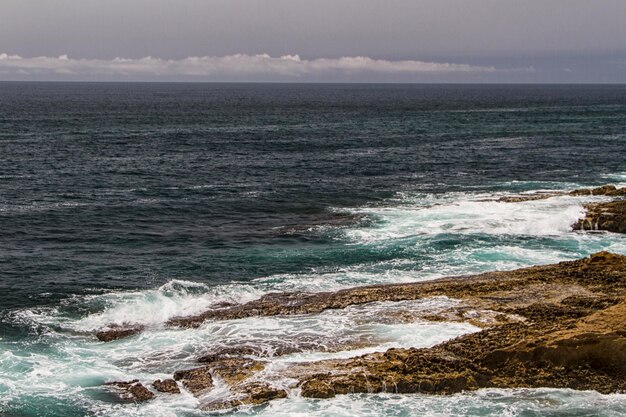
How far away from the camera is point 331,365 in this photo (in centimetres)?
3112

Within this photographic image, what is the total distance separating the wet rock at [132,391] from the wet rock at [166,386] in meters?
0.40

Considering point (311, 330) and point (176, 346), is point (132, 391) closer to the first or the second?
point (176, 346)

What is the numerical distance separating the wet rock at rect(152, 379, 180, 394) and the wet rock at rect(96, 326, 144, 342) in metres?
6.62

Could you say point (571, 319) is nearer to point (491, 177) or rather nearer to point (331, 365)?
point (331, 365)

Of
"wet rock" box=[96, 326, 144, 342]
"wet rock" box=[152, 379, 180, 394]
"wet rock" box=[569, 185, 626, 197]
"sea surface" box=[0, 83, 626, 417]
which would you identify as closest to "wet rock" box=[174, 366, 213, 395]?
"wet rock" box=[152, 379, 180, 394]

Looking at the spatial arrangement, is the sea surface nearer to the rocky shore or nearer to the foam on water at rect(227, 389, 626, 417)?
the foam on water at rect(227, 389, 626, 417)

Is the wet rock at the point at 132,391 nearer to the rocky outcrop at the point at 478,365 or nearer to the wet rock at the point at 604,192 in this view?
the rocky outcrop at the point at 478,365

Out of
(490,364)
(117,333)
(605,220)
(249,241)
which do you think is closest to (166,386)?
(117,333)

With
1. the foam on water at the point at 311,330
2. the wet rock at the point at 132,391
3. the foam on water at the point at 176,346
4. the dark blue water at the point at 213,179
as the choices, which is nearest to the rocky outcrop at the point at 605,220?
the foam on water at the point at 311,330

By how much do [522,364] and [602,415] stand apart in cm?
372

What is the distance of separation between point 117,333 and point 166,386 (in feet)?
25.5

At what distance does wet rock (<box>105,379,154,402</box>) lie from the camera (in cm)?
2941

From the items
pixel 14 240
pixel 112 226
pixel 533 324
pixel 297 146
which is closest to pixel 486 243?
pixel 533 324

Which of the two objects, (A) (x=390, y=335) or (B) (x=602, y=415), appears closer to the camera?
(B) (x=602, y=415)
